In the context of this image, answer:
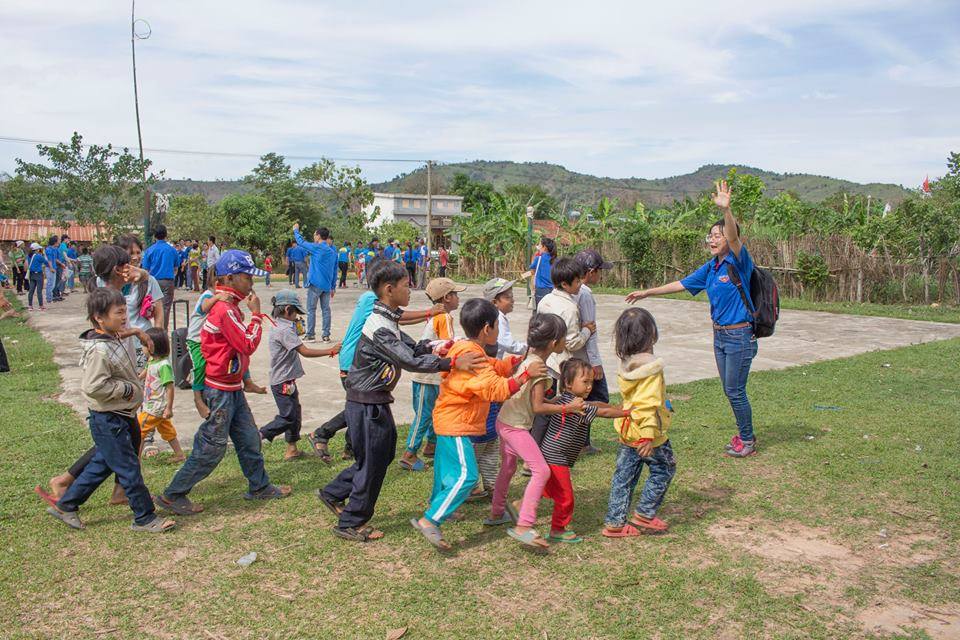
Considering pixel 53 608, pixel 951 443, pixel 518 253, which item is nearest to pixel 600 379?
pixel 951 443

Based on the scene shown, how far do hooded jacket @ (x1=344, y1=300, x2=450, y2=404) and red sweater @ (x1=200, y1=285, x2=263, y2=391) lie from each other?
2.83 feet

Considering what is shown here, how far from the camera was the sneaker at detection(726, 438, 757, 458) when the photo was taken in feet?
20.1

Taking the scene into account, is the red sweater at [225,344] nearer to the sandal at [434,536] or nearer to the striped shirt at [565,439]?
the sandal at [434,536]

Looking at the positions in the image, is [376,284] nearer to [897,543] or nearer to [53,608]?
[53,608]

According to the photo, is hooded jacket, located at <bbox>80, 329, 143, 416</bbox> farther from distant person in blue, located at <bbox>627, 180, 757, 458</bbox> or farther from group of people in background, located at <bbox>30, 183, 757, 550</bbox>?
distant person in blue, located at <bbox>627, 180, 757, 458</bbox>

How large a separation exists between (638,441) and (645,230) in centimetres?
2115

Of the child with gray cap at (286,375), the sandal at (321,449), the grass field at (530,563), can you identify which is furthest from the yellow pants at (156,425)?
the sandal at (321,449)

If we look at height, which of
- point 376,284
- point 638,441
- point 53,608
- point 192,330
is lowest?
point 53,608

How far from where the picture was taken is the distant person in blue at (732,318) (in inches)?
235

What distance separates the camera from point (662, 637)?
3.44m

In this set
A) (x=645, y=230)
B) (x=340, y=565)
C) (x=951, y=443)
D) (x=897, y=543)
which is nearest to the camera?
(x=340, y=565)

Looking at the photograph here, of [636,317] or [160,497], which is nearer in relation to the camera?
[636,317]

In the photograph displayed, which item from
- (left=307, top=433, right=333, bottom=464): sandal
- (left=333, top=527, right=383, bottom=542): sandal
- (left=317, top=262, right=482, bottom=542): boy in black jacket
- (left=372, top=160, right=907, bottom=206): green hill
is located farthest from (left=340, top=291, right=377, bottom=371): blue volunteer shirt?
(left=372, top=160, right=907, bottom=206): green hill

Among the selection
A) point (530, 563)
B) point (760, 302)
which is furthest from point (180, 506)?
point (760, 302)
